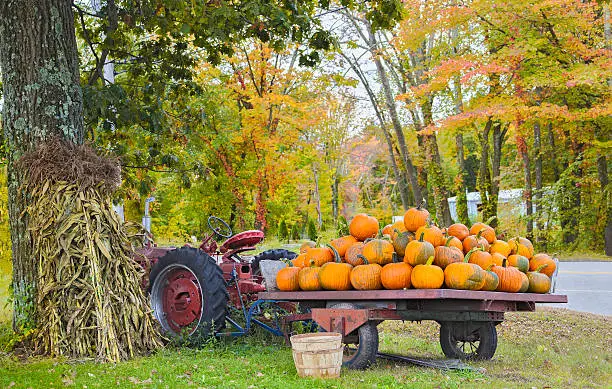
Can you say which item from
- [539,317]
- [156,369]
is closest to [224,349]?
[156,369]

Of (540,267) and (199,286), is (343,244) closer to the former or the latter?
(199,286)

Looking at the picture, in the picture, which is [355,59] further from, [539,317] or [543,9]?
[539,317]

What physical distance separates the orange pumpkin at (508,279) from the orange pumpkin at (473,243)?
356 mm

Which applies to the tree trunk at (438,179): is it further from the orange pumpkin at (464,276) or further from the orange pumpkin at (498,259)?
the orange pumpkin at (464,276)

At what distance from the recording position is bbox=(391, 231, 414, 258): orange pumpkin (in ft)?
21.9

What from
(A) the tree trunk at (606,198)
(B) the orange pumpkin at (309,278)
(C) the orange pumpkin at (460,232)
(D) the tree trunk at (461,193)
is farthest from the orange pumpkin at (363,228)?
(D) the tree trunk at (461,193)

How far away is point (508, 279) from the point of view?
21.3 ft

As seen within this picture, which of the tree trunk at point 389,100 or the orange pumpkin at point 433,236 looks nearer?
the orange pumpkin at point 433,236

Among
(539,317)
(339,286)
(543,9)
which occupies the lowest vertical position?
(539,317)

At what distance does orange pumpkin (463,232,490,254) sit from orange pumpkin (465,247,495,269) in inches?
9.2

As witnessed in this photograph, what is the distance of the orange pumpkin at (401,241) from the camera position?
6.66 meters

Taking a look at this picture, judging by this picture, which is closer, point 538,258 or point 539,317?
point 538,258

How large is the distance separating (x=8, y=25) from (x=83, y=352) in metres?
3.78

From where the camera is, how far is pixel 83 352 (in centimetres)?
664
